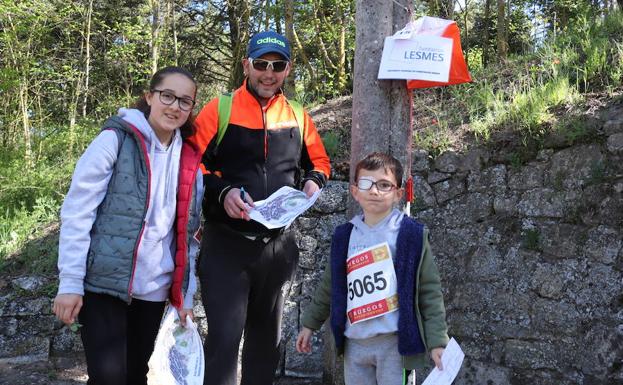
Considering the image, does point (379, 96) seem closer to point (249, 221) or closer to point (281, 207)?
point (281, 207)

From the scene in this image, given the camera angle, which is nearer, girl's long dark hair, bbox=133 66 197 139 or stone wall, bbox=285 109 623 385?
girl's long dark hair, bbox=133 66 197 139

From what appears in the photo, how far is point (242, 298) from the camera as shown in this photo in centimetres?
286

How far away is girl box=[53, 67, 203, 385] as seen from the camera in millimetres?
2271

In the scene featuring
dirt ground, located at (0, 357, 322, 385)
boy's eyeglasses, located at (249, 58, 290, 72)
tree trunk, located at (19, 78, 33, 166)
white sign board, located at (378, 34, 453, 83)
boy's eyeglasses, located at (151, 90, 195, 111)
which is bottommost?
dirt ground, located at (0, 357, 322, 385)

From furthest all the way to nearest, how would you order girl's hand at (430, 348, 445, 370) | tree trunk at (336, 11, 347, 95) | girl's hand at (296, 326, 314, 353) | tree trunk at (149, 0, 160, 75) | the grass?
tree trunk at (149, 0, 160, 75)
tree trunk at (336, 11, 347, 95)
the grass
girl's hand at (296, 326, 314, 353)
girl's hand at (430, 348, 445, 370)

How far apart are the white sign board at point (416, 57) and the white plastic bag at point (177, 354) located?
164 centimetres

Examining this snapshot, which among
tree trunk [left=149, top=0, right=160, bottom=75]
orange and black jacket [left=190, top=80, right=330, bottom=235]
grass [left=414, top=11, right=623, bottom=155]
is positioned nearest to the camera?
orange and black jacket [left=190, top=80, right=330, bottom=235]

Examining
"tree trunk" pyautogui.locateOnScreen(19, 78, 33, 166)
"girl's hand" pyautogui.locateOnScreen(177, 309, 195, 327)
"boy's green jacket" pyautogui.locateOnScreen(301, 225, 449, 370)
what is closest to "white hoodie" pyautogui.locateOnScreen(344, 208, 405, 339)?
"boy's green jacket" pyautogui.locateOnScreen(301, 225, 449, 370)

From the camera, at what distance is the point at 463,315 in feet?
14.1

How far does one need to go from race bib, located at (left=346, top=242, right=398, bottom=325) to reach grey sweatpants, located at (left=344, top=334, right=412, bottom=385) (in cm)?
11

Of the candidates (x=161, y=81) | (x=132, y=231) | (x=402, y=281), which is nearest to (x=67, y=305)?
(x=132, y=231)

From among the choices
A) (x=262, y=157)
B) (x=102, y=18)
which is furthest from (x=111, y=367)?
(x=102, y=18)

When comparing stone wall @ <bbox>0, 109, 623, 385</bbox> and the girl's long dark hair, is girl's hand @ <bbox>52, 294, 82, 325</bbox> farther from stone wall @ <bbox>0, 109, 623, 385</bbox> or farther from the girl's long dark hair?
stone wall @ <bbox>0, 109, 623, 385</bbox>

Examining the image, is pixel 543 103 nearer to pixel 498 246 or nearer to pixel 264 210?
pixel 498 246
